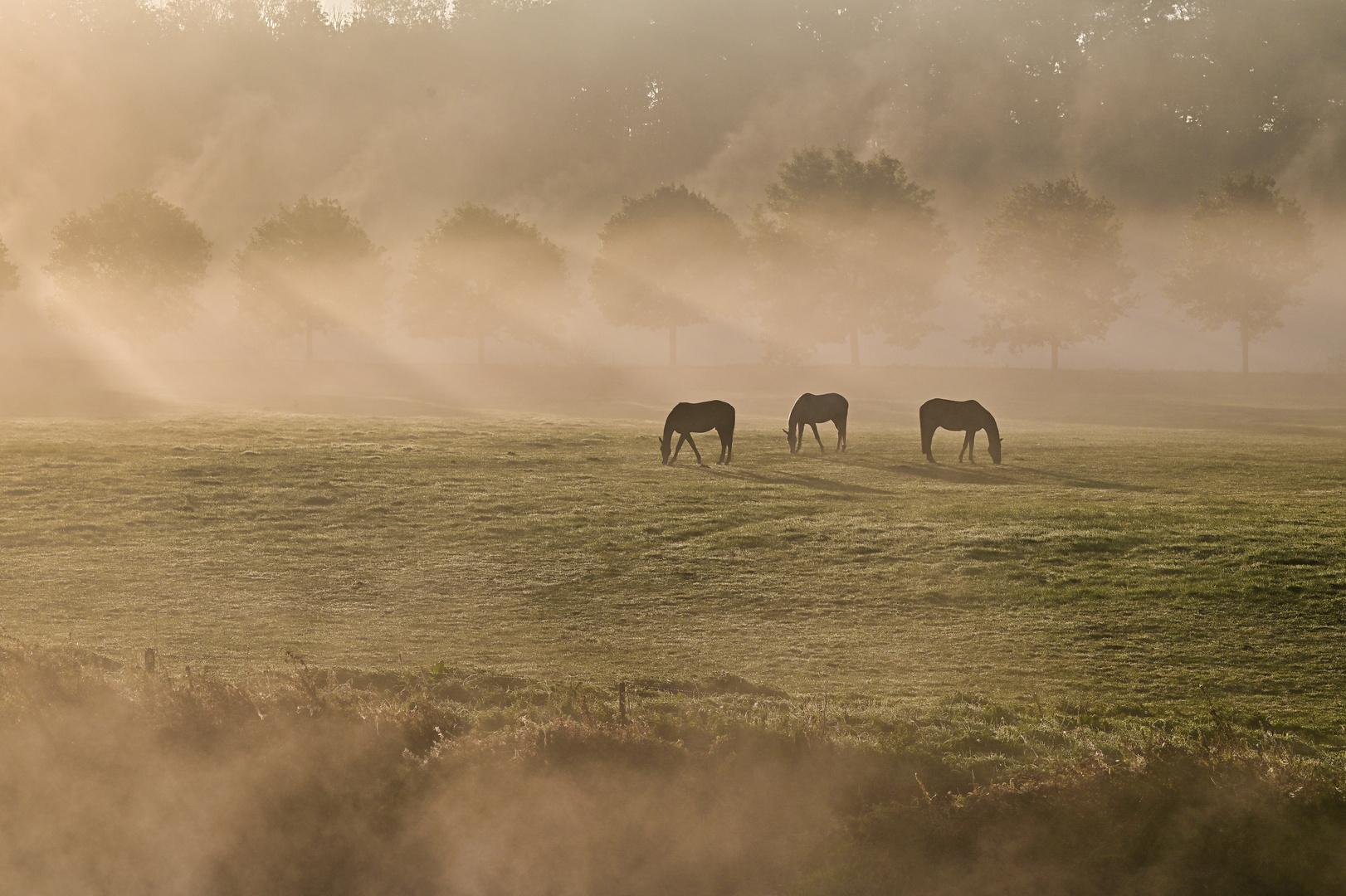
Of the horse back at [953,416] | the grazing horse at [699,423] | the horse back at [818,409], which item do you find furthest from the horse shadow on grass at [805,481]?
the horse back at [953,416]

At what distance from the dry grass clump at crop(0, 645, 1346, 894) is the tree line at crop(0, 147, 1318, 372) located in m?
74.4

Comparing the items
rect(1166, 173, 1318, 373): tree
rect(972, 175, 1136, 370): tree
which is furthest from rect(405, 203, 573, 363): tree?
rect(1166, 173, 1318, 373): tree

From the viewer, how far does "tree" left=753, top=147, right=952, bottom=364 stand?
8269cm

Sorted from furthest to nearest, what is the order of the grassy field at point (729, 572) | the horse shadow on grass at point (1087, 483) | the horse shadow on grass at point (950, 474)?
1. the horse shadow on grass at point (950, 474)
2. the horse shadow on grass at point (1087, 483)
3. the grassy field at point (729, 572)

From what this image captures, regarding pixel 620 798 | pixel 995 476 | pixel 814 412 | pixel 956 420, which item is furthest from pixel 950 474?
pixel 620 798

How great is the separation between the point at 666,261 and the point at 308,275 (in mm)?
28602

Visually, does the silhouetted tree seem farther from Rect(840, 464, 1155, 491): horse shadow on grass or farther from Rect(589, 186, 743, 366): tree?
Rect(840, 464, 1155, 491): horse shadow on grass

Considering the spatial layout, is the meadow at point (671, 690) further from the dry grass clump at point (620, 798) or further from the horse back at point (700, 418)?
the horse back at point (700, 418)

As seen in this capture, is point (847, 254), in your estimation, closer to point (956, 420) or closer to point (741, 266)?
point (741, 266)

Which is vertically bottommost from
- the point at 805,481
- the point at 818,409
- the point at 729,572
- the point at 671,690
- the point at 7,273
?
the point at 671,690

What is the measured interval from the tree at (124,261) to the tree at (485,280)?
18.1m

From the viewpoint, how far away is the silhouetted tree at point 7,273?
2913 inches

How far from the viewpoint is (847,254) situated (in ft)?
274

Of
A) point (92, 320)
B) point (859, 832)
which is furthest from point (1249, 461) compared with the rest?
point (92, 320)
